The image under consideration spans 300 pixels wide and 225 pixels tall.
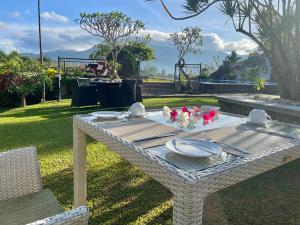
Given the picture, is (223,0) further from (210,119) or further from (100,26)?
(100,26)

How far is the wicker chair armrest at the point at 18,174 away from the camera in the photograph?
1.46m

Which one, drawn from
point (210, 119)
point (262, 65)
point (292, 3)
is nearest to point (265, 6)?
point (292, 3)

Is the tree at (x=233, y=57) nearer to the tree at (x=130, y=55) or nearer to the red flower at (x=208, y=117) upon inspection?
the tree at (x=130, y=55)

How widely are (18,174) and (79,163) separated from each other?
44 cm

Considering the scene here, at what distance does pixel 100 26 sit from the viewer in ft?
41.9

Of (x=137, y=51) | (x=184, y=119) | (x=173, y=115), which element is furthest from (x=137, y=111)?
(x=137, y=51)

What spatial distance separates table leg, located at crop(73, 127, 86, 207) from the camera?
1.83 meters

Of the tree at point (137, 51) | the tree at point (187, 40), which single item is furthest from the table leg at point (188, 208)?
the tree at point (137, 51)

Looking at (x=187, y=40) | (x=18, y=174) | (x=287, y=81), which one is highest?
(x=187, y=40)

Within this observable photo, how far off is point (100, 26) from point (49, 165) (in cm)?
1101

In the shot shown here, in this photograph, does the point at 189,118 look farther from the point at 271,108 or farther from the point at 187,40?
the point at 187,40

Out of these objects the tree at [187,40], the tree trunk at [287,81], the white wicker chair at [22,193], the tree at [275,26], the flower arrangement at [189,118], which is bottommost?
the white wicker chair at [22,193]

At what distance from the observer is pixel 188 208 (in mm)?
881

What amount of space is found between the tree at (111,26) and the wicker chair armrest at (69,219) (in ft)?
39.3
